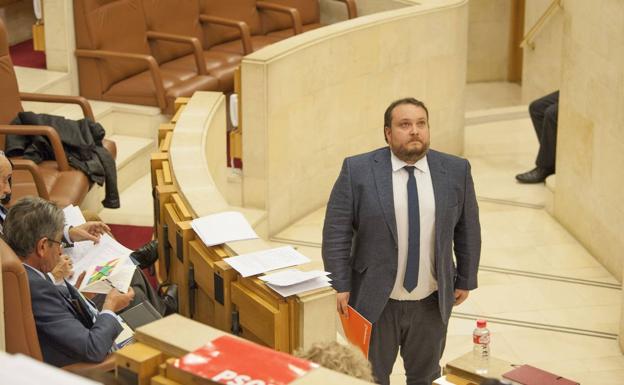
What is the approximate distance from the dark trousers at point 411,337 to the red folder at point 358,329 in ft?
0.36

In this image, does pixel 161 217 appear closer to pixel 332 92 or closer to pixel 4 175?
pixel 4 175

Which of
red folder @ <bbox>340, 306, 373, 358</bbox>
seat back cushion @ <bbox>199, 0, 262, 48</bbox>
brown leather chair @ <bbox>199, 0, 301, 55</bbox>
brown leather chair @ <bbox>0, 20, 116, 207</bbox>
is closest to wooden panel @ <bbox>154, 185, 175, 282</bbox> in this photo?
brown leather chair @ <bbox>0, 20, 116, 207</bbox>

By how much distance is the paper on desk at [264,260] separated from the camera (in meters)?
3.65

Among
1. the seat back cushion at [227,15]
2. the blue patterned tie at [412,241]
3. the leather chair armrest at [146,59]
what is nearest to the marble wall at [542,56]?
the seat back cushion at [227,15]

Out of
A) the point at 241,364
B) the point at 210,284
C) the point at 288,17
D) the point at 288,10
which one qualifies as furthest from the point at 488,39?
the point at 241,364

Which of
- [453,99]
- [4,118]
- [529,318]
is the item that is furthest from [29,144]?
[453,99]

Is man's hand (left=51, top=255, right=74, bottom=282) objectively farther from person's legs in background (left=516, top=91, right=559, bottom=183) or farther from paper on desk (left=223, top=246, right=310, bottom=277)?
person's legs in background (left=516, top=91, right=559, bottom=183)

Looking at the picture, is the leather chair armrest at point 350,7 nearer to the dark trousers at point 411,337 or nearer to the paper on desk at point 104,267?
the paper on desk at point 104,267

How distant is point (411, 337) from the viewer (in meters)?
4.33

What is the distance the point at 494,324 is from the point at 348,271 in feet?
8.00

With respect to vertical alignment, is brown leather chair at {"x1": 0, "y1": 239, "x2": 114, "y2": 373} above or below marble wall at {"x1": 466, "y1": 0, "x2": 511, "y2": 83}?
above

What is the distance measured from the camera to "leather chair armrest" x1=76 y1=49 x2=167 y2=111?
7.84m

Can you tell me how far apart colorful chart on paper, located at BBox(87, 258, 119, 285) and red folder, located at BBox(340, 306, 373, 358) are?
0.97m

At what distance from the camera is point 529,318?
21.7ft
